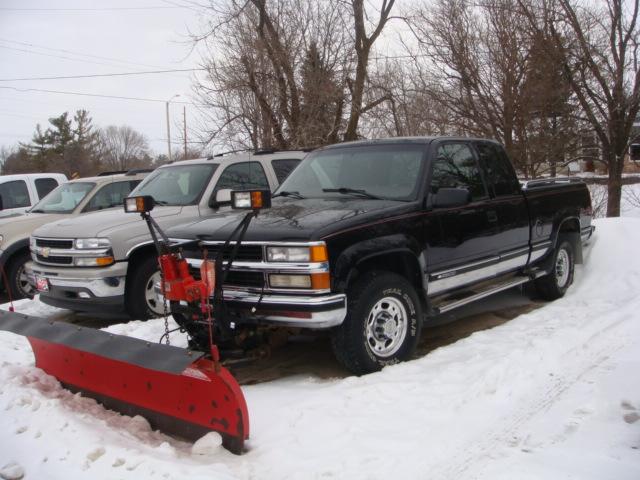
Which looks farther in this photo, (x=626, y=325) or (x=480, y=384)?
(x=626, y=325)

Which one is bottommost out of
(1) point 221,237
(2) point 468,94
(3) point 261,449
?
(3) point 261,449

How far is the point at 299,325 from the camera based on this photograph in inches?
168

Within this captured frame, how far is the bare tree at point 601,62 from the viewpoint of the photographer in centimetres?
1416

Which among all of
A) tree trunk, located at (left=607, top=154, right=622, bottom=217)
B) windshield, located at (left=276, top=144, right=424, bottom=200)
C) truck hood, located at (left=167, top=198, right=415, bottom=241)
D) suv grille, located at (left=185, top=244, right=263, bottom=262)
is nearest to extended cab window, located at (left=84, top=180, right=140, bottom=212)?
windshield, located at (left=276, top=144, right=424, bottom=200)

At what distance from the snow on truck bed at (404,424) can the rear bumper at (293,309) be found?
53 centimetres

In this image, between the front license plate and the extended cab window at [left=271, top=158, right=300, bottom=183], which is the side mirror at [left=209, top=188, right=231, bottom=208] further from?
the front license plate

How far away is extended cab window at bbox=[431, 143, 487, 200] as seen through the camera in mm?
5508

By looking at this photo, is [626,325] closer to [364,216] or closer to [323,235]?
[364,216]

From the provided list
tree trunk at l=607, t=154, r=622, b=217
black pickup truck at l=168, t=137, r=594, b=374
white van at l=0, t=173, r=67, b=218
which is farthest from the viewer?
tree trunk at l=607, t=154, r=622, b=217

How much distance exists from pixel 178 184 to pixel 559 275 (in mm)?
4853

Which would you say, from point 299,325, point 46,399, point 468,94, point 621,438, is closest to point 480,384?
point 621,438

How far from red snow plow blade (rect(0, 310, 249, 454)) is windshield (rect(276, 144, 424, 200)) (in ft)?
7.68

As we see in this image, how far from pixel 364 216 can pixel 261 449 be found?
1903 millimetres

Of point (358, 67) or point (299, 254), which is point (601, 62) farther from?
point (299, 254)
